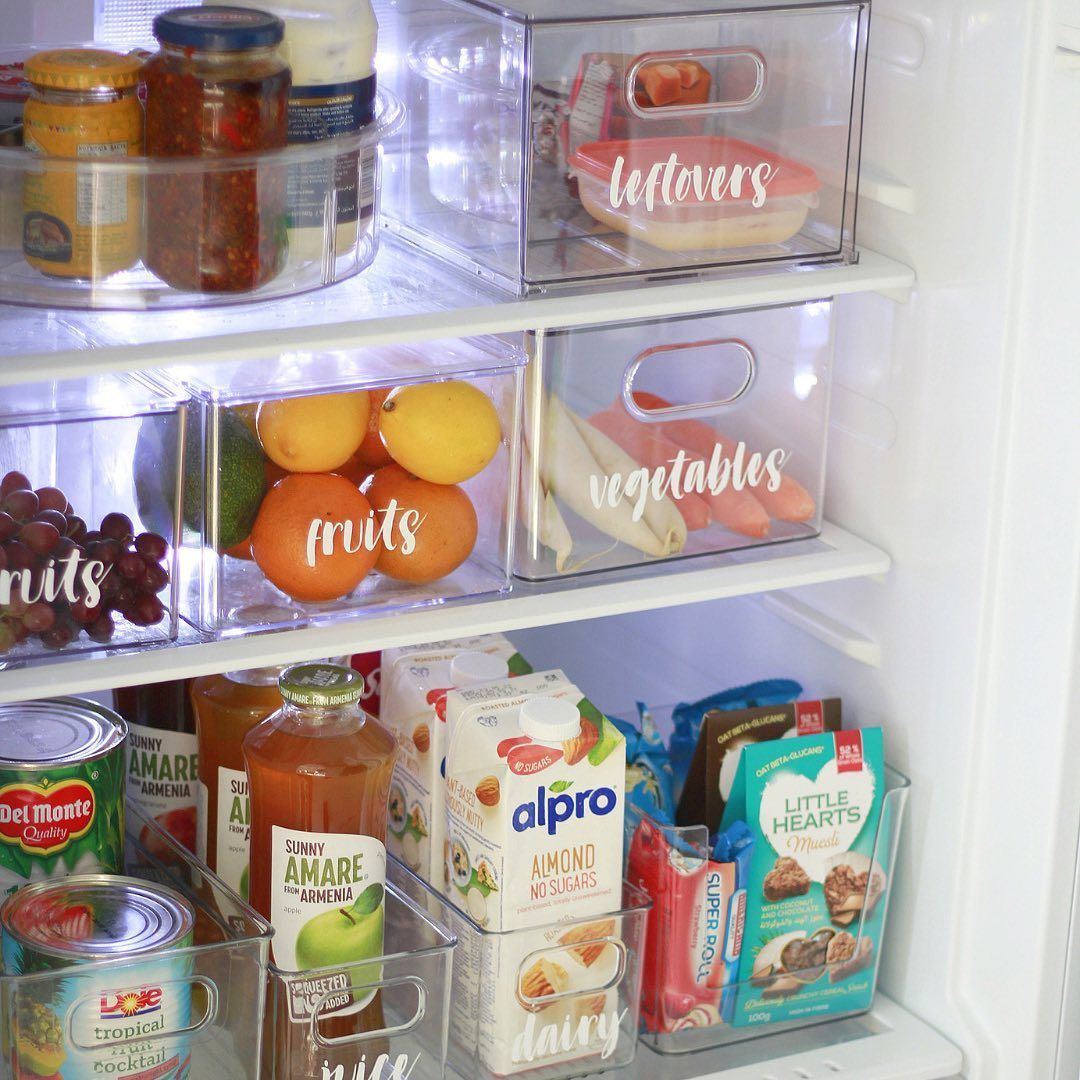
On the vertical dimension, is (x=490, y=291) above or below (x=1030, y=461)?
above

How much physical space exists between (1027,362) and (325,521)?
563 mm

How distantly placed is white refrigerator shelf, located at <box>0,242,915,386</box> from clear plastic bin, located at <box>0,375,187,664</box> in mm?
51

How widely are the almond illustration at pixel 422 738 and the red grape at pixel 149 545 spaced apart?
0.95ft

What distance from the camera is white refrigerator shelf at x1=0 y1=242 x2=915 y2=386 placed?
4.05 feet

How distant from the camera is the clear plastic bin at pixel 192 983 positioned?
4.17ft

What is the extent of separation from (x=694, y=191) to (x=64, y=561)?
0.56 m

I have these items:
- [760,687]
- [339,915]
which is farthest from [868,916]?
[339,915]

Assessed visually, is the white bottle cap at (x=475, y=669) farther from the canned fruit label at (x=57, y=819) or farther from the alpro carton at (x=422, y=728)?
the canned fruit label at (x=57, y=819)

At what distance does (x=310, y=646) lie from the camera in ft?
4.50

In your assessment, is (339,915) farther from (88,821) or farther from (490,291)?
(490,291)

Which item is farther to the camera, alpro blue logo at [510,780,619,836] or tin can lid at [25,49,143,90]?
alpro blue logo at [510,780,619,836]

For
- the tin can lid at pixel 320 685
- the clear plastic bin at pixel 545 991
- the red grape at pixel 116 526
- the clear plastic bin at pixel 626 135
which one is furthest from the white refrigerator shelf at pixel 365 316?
the clear plastic bin at pixel 545 991

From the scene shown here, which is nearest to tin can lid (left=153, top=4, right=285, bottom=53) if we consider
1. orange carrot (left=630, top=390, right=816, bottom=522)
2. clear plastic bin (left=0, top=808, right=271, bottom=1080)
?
orange carrot (left=630, top=390, right=816, bottom=522)

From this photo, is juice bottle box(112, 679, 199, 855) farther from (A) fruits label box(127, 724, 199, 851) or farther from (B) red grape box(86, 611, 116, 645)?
(B) red grape box(86, 611, 116, 645)
